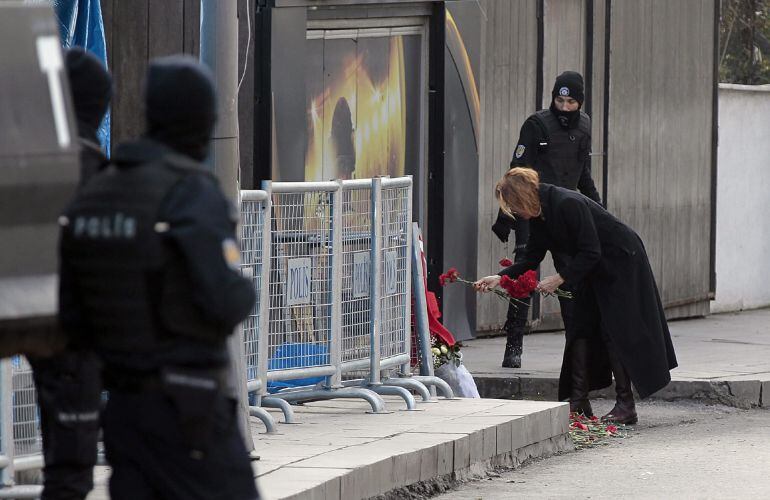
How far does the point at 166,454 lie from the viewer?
4.08 m

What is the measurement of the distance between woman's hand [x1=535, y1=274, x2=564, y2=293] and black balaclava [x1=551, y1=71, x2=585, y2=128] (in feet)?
7.55

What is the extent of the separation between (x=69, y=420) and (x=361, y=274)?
13.0ft

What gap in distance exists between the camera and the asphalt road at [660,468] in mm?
7738

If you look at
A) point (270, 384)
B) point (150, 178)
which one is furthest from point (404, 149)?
point (150, 178)

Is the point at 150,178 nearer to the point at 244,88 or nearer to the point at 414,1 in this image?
the point at 244,88

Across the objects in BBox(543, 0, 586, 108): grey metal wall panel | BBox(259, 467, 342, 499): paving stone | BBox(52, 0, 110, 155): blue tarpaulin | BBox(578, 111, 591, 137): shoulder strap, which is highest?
BBox(543, 0, 586, 108): grey metal wall panel

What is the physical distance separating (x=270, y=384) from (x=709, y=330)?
749 cm

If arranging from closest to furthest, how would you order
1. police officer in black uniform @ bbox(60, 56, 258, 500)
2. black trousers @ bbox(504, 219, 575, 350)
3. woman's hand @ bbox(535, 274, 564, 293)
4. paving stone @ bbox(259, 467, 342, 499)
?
police officer in black uniform @ bbox(60, 56, 258, 500) < paving stone @ bbox(259, 467, 342, 499) < woman's hand @ bbox(535, 274, 564, 293) < black trousers @ bbox(504, 219, 575, 350)

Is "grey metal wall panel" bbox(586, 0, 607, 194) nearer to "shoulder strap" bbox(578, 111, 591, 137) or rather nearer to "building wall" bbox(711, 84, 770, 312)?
"shoulder strap" bbox(578, 111, 591, 137)

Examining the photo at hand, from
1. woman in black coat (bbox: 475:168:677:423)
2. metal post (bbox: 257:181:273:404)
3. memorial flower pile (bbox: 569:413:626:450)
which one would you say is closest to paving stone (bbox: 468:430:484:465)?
metal post (bbox: 257:181:273:404)

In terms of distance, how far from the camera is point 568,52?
1455cm

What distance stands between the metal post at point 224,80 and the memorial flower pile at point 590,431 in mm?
2982

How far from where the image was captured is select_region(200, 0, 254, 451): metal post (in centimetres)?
691

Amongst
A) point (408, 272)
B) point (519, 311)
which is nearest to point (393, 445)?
point (408, 272)
